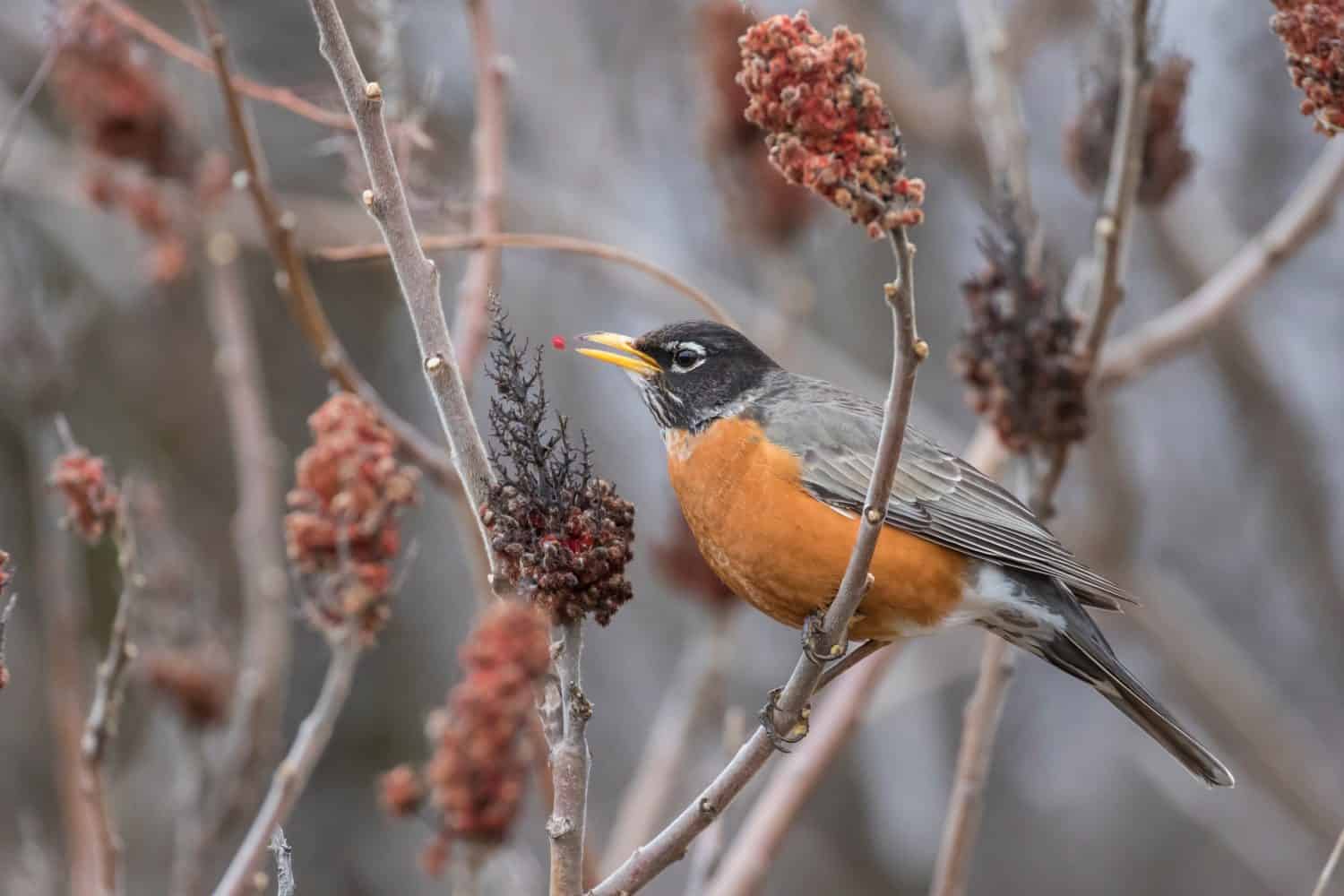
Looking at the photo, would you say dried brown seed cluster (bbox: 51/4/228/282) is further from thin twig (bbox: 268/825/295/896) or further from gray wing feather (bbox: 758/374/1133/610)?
thin twig (bbox: 268/825/295/896)

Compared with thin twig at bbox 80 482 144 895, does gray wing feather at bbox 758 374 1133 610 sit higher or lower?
higher

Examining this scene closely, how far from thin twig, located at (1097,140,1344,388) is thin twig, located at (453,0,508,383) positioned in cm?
180

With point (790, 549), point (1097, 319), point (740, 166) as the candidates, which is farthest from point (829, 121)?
point (740, 166)

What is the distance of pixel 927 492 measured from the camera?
3.79m

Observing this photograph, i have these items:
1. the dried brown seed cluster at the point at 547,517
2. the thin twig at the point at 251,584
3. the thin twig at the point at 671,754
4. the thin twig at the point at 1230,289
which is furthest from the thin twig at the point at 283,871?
the thin twig at the point at 1230,289

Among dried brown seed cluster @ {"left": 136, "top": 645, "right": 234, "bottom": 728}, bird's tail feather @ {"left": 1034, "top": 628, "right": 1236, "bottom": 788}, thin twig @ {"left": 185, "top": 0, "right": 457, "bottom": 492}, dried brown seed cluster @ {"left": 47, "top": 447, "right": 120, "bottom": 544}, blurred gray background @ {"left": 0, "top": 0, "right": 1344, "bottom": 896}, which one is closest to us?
dried brown seed cluster @ {"left": 47, "top": 447, "right": 120, "bottom": 544}

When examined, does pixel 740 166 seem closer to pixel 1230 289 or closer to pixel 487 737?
pixel 1230 289

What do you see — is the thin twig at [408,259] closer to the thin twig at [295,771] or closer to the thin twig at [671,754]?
the thin twig at [295,771]

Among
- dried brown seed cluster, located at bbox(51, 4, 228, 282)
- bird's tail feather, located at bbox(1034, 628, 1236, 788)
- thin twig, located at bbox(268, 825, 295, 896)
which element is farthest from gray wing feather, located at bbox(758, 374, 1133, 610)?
dried brown seed cluster, located at bbox(51, 4, 228, 282)

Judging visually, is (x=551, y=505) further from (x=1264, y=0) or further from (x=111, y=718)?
(x=1264, y=0)

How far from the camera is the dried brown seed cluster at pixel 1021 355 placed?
392 cm

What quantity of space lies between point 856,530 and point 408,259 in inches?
59.0

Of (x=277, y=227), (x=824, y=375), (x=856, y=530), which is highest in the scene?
(x=824, y=375)

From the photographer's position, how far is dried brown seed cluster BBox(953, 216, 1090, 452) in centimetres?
392
